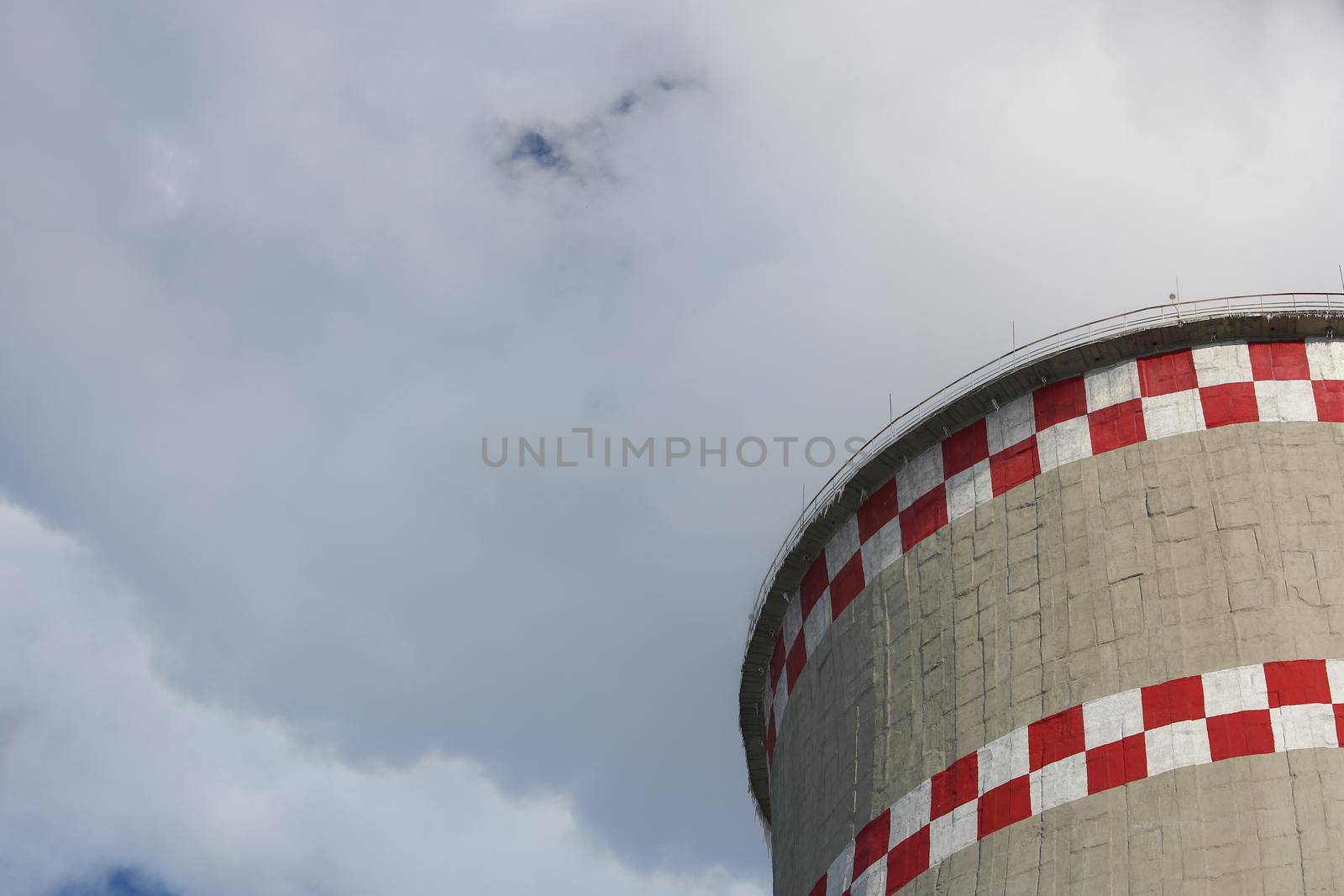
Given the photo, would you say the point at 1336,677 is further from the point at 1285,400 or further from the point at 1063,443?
the point at 1063,443

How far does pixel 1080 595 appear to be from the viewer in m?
22.0

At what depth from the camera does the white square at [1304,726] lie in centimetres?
Result: 2009

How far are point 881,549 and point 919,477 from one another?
1.12m

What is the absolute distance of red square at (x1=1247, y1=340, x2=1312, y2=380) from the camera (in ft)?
74.3

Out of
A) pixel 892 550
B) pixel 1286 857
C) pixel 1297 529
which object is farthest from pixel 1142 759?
pixel 892 550

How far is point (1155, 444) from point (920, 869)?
603 centimetres

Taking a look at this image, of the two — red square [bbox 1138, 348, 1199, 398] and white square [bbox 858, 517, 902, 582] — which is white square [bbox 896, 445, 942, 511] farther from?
red square [bbox 1138, 348, 1199, 398]

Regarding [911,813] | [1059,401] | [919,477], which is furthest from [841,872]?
[1059,401]

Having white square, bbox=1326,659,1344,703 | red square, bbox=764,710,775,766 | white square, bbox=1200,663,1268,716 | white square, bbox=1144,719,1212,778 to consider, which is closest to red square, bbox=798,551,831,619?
red square, bbox=764,710,775,766

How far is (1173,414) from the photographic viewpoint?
22656 millimetres

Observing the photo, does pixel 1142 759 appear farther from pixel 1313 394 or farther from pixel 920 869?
pixel 1313 394

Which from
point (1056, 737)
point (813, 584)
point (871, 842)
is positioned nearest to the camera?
point (1056, 737)

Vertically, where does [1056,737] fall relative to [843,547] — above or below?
below

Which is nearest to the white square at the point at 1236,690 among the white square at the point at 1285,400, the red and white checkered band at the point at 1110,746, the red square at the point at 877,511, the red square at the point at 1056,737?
the red and white checkered band at the point at 1110,746
